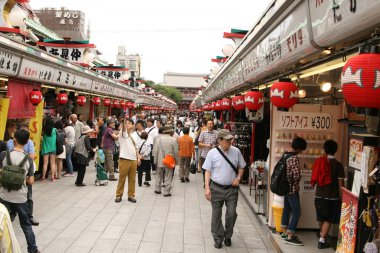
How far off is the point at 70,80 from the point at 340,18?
36.7ft

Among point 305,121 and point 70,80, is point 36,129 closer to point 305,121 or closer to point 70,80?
point 70,80

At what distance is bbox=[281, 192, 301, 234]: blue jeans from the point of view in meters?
6.50

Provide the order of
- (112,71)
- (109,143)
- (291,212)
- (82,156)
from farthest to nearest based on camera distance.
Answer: (112,71), (109,143), (82,156), (291,212)

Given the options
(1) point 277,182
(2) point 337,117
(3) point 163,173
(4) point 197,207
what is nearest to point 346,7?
(1) point 277,182

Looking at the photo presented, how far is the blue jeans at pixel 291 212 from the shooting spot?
21.3ft

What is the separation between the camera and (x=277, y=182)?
6477 millimetres

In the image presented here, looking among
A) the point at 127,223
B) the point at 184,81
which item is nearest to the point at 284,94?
the point at 127,223

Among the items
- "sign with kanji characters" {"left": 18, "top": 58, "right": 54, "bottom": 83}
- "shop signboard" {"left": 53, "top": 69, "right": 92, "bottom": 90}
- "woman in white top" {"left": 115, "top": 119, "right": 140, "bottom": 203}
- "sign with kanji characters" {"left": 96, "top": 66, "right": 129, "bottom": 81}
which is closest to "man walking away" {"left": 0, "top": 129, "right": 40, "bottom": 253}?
"woman in white top" {"left": 115, "top": 119, "right": 140, "bottom": 203}

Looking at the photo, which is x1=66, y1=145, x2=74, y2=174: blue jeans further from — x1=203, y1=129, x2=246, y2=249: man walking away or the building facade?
A: the building facade

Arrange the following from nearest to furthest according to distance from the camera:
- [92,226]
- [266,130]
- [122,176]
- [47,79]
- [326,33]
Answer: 1. [326,33]
2. [92,226]
3. [122,176]
4. [47,79]
5. [266,130]

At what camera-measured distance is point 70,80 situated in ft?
42.7

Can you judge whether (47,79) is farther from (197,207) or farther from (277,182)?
(277,182)

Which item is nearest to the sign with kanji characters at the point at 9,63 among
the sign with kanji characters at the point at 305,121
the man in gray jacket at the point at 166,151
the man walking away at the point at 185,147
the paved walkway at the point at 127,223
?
the paved walkway at the point at 127,223

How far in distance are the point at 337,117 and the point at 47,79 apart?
7.83m
